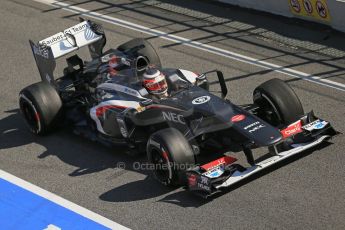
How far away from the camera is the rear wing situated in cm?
1383

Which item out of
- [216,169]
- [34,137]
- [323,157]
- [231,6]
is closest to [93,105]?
[34,137]

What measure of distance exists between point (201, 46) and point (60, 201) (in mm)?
7013

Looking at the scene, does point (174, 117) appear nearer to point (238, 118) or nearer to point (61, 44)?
point (238, 118)

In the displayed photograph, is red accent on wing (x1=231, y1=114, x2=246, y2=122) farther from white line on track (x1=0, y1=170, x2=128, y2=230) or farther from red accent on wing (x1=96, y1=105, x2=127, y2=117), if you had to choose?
white line on track (x1=0, y1=170, x2=128, y2=230)

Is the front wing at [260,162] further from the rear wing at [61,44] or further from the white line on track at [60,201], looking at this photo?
the rear wing at [61,44]

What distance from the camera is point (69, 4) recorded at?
67.5 ft

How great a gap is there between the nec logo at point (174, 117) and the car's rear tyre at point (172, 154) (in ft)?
1.65

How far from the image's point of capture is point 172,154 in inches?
426

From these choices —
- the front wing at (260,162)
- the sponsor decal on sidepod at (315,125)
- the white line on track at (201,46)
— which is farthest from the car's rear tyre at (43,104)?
the white line on track at (201,46)

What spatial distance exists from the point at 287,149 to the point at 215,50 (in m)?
5.99

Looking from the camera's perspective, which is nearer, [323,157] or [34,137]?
[323,157]

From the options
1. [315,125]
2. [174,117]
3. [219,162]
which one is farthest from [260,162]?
[174,117]

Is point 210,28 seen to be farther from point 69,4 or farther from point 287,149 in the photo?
point 287,149

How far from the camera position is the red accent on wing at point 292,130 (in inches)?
445
